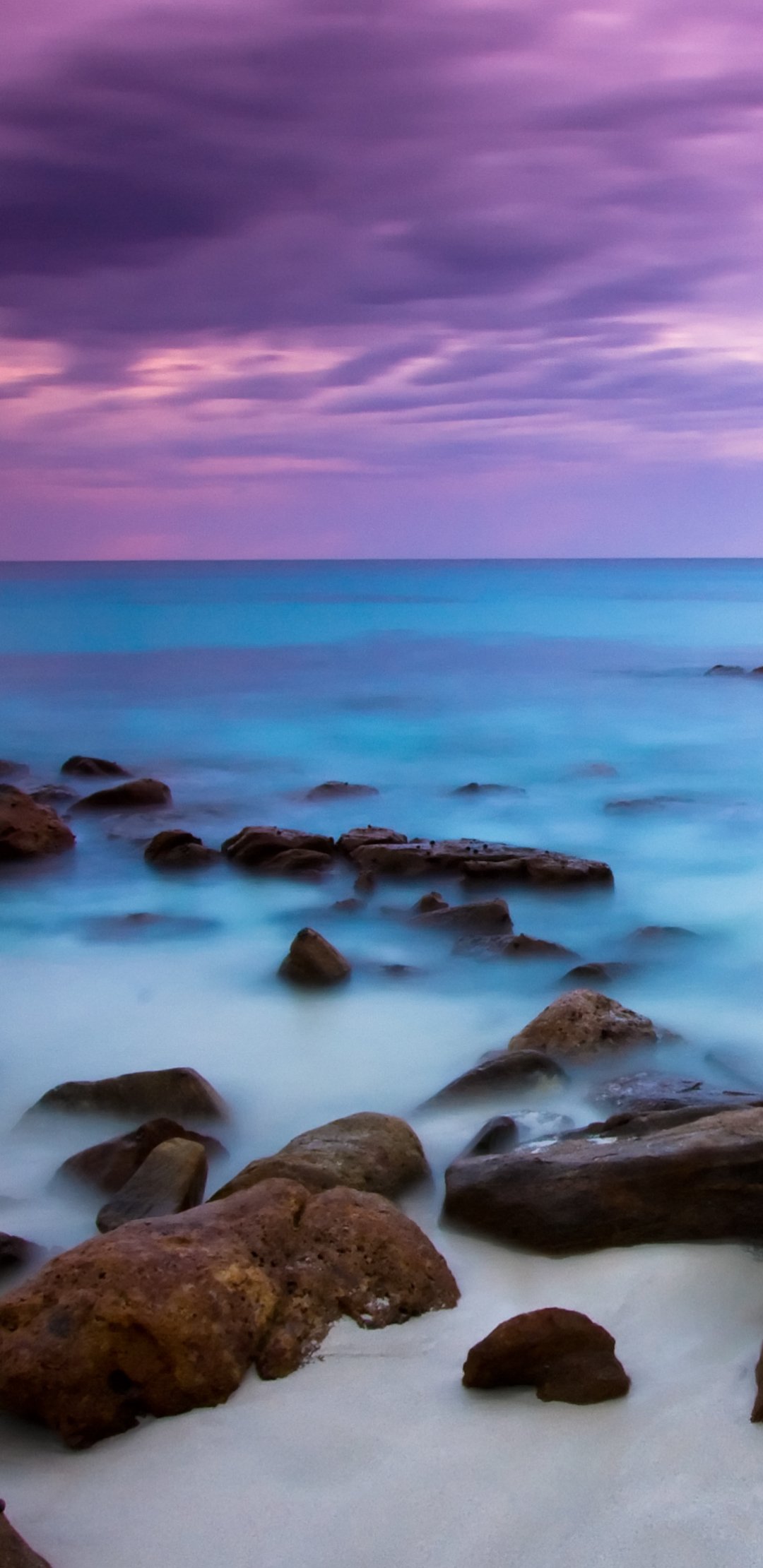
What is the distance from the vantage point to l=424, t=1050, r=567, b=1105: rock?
19.5ft

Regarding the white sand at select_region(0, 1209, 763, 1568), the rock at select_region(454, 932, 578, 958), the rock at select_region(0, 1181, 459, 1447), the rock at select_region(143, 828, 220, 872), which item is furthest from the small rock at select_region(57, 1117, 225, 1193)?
the rock at select_region(143, 828, 220, 872)

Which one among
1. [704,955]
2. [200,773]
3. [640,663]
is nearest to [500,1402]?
[704,955]

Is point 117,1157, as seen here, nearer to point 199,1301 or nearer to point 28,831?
point 199,1301

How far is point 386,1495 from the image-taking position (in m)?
3.22

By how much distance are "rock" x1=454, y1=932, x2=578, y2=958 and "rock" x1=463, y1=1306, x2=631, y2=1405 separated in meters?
4.72

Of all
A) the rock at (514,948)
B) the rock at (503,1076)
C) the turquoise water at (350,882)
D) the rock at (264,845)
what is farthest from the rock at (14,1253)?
the rock at (264,845)

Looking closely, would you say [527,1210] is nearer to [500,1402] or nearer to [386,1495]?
[500,1402]

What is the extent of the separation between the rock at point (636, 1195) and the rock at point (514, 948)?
366 centimetres

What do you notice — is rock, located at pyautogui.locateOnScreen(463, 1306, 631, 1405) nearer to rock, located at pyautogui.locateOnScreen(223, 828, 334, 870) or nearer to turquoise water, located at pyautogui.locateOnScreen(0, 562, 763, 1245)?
turquoise water, located at pyautogui.locateOnScreen(0, 562, 763, 1245)

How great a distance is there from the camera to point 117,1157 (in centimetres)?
518

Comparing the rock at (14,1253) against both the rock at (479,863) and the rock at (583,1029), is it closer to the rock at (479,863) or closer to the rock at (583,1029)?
the rock at (583,1029)

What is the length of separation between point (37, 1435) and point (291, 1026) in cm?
370

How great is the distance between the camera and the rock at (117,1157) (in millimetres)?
5141

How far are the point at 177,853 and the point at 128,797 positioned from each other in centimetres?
272
